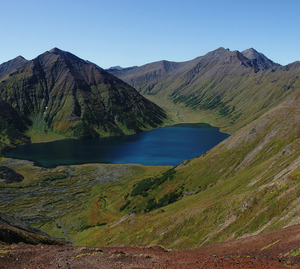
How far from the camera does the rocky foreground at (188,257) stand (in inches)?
1001

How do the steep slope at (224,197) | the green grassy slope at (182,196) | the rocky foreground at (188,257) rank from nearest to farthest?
1. the rocky foreground at (188,257)
2. the steep slope at (224,197)
3. the green grassy slope at (182,196)

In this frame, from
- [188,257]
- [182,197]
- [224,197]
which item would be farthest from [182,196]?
[188,257]

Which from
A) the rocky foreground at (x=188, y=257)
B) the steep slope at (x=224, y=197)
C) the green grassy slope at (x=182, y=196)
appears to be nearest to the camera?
the rocky foreground at (x=188, y=257)

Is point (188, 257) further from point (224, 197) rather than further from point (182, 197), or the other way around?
point (182, 197)

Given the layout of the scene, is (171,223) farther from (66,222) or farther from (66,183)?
(66,183)

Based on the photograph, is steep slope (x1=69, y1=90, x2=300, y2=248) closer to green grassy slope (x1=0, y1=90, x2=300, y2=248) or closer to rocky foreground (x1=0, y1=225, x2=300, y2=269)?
green grassy slope (x1=0, y1=90, x2=300, y2=248)

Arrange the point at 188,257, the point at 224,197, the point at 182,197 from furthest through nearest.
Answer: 1. the point at 182,197
2. the point at 224,197
3. the point at 188,257

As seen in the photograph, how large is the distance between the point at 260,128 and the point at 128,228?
85.2m

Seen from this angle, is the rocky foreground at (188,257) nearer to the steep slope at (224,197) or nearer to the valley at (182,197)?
the valley at (182,197)

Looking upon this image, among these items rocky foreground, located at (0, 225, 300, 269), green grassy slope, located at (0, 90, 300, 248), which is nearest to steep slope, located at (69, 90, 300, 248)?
green grassy slope, located at (0, 90, 300, 248)

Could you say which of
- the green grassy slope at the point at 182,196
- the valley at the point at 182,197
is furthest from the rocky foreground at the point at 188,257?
A: the green grassy slope at the point at 182,196

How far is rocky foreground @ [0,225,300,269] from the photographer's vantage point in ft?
83.4

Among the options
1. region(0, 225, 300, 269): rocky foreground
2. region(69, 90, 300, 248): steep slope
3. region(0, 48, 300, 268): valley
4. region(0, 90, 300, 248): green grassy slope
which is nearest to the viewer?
region(0, 225, 300, 269): rocky foreground

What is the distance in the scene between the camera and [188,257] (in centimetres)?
3012
